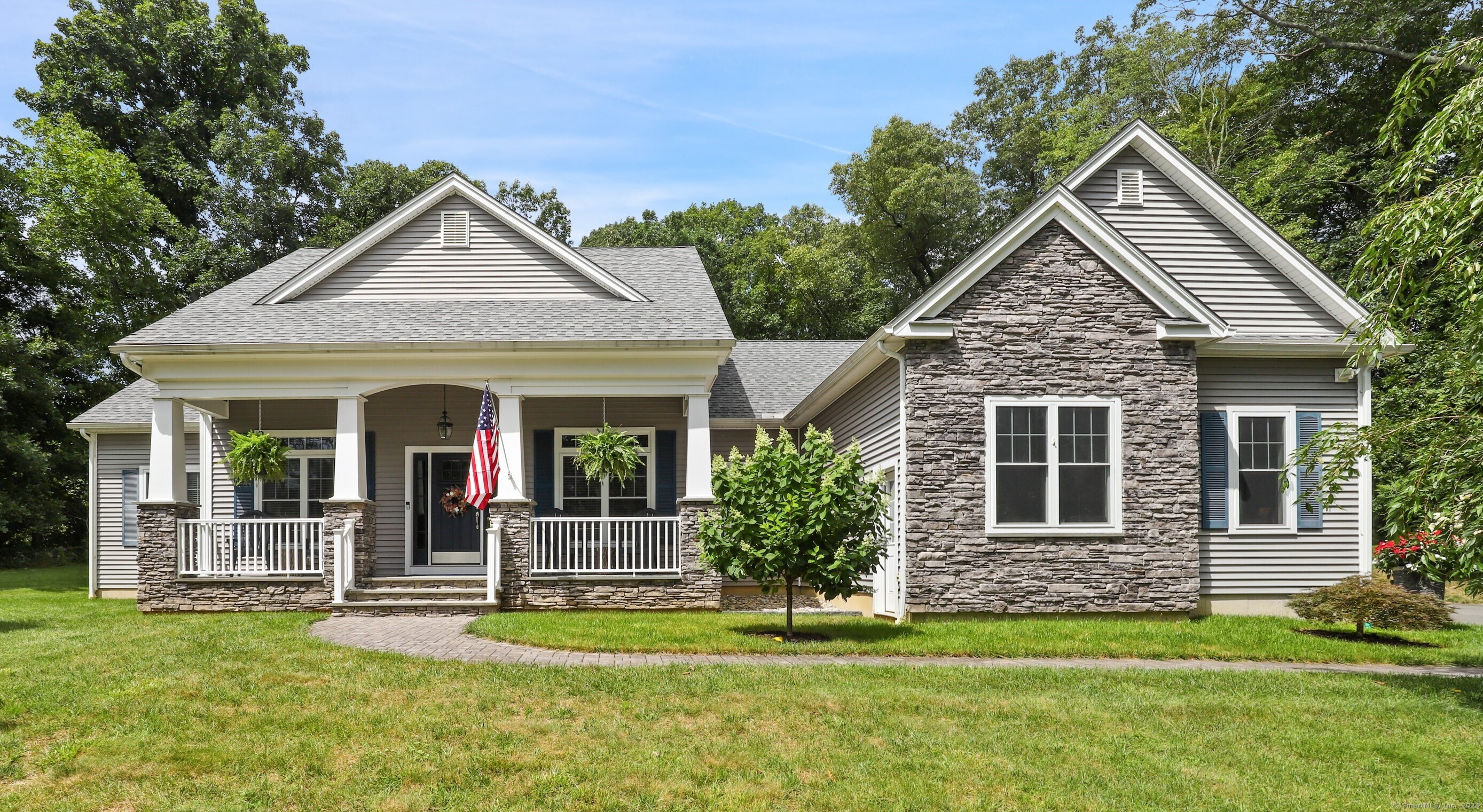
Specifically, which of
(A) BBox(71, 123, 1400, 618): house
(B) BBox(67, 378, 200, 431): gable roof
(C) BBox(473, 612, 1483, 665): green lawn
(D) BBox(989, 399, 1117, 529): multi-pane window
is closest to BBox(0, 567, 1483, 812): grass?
(C) BBox(473, 612, 1483, 665): green lawn

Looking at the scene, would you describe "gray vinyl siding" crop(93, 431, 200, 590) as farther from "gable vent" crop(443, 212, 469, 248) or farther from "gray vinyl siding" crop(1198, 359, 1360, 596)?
"gray vinyl siding" crop(1198, 359, 1360, 596)

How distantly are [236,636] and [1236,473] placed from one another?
479 inches

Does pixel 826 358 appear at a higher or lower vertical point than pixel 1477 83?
lower

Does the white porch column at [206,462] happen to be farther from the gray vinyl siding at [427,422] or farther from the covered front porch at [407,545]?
the gray vinyl siding at [427,422]

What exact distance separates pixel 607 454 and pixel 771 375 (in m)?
5.75

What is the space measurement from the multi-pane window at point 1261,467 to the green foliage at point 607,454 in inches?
324

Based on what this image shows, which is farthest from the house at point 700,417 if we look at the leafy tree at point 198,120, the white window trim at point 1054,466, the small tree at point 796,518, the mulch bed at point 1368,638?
Result: the leafy tree at point 198,120

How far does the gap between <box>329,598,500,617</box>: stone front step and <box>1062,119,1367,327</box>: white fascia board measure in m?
9.95

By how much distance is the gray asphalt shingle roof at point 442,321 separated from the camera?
13.9 metres

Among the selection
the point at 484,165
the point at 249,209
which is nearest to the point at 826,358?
the point at 484,165

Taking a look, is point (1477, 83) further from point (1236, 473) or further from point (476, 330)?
point (476, 330)

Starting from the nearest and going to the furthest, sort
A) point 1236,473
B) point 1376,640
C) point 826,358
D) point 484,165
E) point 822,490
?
1. point 822,490
2. point 1376,640
3. point 1236,473
4. point 826,358
5. point 484,165

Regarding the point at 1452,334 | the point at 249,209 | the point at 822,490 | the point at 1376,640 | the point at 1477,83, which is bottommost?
the point at 1376,640

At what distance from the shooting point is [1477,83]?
7598 millimetres
